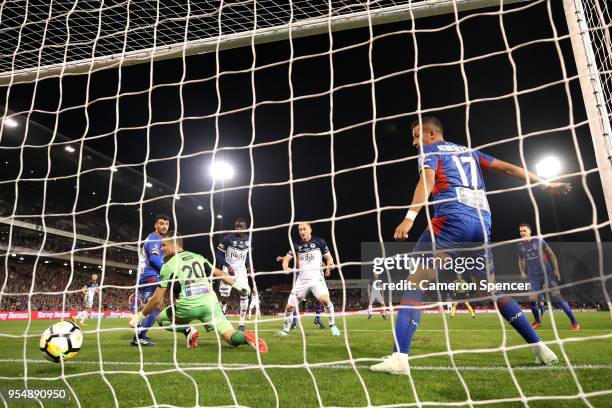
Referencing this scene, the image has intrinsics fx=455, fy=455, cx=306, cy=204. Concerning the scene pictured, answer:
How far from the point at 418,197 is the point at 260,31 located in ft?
6.80

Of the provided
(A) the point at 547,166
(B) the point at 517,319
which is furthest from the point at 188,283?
(A) the point at 547,166

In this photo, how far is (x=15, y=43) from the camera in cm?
484

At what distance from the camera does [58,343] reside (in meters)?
3.88

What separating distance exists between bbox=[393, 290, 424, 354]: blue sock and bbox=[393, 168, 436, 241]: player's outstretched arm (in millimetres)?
571

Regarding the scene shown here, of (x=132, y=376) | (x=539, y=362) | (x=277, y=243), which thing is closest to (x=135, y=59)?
(x=132, y=376)

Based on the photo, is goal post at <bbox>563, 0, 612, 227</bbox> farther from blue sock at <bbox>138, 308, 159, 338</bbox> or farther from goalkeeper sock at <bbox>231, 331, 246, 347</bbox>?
blue sock at <bbox>138, 308, 159, 338</bbox>

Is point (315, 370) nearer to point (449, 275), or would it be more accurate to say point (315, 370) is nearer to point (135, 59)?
point (449, 275)

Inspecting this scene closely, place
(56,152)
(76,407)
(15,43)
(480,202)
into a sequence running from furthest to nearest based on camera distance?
(56,152)
(15,43)
(480,202)
(76,407)

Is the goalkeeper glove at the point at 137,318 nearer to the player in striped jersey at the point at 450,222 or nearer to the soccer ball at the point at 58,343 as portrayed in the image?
the soccer ball at the point at 58,343

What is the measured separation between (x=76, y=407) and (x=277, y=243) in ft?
125

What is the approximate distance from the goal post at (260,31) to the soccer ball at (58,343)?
2.45m

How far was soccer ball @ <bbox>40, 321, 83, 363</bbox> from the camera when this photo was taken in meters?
3.86

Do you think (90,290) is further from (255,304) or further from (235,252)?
(255,304)

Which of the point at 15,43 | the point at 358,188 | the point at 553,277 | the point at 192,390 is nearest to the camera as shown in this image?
the point at 192,390
